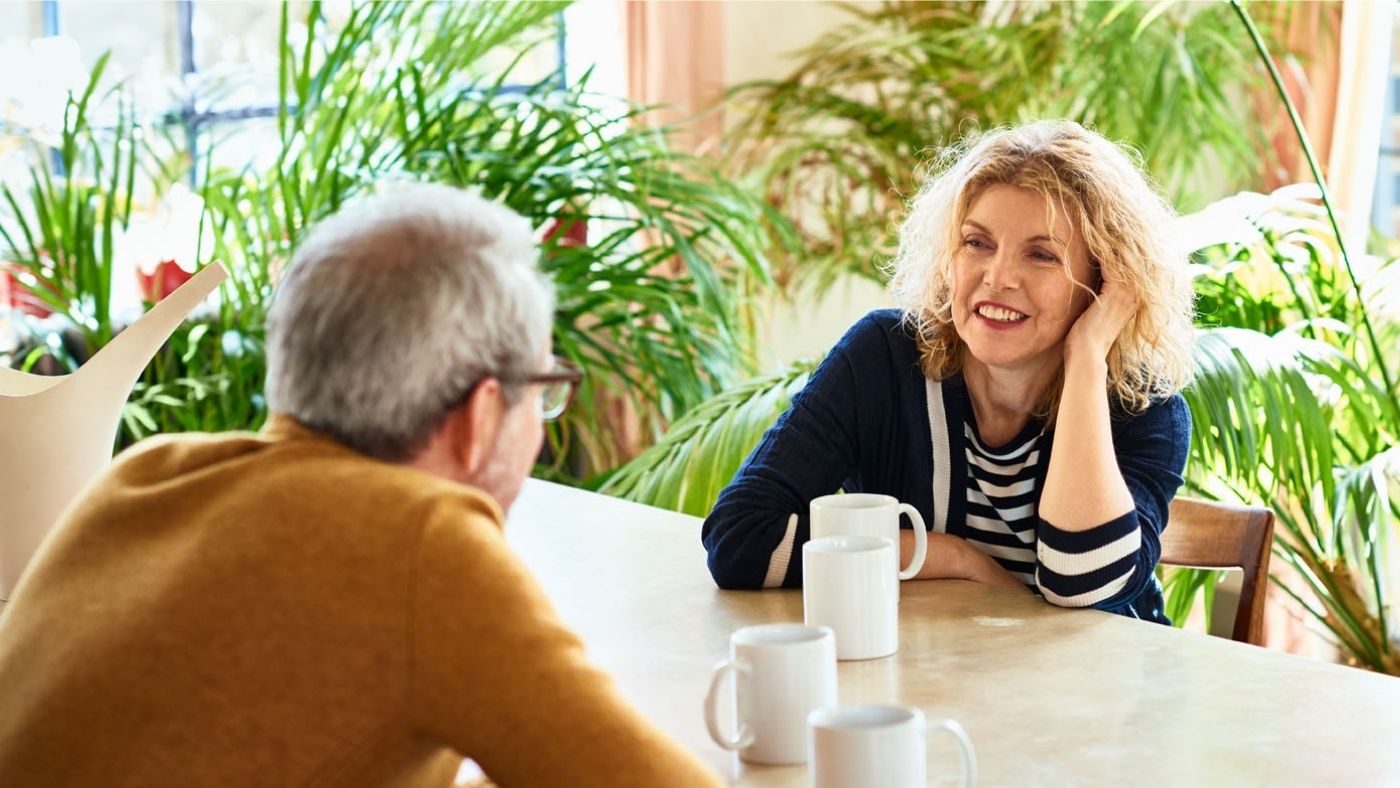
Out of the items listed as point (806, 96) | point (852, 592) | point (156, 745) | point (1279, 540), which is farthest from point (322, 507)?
point (806, 96)

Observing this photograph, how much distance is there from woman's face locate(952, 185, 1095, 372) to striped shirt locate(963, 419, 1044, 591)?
10 cm

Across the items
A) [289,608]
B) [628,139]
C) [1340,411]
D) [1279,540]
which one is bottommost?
[1279,540]

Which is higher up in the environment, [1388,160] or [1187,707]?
[1388,160]

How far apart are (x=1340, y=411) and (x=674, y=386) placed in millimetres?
1233

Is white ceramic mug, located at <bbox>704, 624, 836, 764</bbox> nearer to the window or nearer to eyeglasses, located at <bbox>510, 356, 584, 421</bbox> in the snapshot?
eyeglasses, located at <bbox>510, 356, 584, 421</bbox>

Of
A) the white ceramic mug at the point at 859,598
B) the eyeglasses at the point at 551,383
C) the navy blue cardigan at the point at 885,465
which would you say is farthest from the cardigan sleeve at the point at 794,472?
the eyeglasses at the point at 551,383

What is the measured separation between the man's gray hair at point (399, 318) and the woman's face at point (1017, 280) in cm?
90

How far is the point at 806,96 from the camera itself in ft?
12.9

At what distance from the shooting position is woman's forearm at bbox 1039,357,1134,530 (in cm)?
158

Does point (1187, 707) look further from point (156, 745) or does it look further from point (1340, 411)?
point (1340, 411)

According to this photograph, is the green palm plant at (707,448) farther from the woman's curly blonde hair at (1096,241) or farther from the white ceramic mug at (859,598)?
the white ceramic mug at (859,598)

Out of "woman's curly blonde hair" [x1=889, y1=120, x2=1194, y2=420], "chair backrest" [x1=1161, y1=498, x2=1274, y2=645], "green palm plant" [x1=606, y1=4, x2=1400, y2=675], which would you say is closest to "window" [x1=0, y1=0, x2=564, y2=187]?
"green palm plant" [x1=606, y1=4, x2=1400, y2=675]

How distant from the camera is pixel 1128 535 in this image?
1.59 m

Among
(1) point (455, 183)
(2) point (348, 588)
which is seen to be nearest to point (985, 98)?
(1) point (455, 183)
